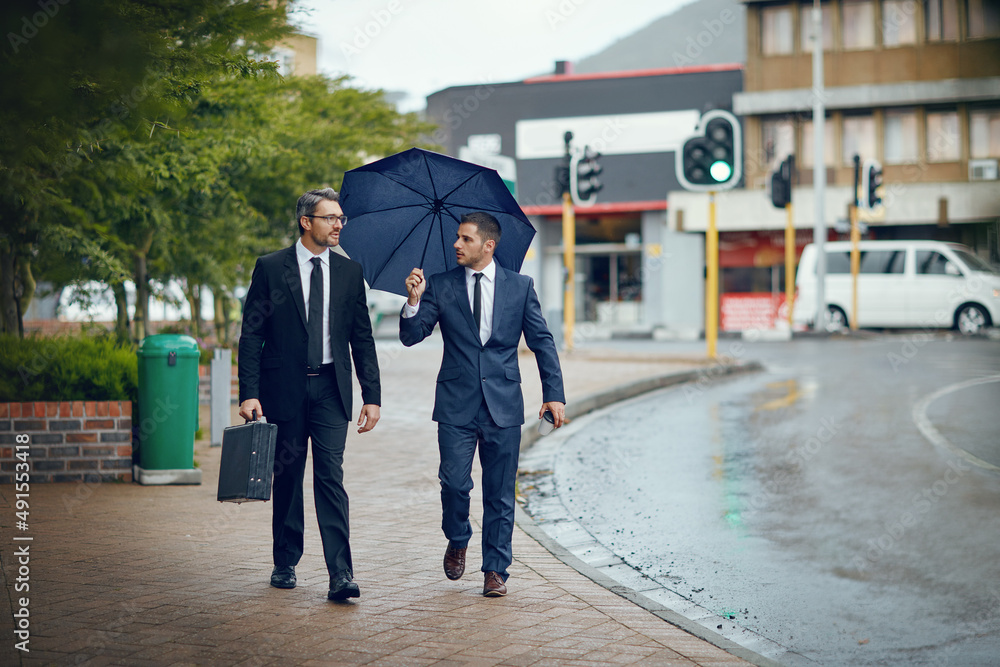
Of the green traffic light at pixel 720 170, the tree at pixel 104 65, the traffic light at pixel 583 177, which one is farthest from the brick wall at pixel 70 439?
the traffic light at pixel 583 177

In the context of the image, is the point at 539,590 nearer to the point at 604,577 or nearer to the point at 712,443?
the point at 604,577

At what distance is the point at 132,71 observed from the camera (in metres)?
4.23

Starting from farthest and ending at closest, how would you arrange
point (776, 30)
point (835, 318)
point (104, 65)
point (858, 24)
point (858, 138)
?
point (776, 30)
point (858, 138)
point (858, 24)
point (835, 318)
point (104, 65)

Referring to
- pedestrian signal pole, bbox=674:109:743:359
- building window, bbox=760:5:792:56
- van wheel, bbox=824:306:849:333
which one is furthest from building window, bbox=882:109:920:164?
pedestrian signal pole, bbox=674:109:743:359

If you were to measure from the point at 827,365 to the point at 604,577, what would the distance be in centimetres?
1307

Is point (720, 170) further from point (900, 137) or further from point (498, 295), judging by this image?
point (900, 137)

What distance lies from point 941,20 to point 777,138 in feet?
19.6

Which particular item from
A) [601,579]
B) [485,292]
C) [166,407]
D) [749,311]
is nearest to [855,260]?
[749,311]

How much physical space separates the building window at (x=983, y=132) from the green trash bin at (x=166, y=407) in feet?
105

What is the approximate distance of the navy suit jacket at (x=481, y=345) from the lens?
5.13 m

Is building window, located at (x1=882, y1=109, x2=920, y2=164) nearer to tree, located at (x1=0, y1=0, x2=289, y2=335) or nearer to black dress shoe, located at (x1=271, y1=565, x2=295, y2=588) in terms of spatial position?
tree, located at (x1=0, y1=0, x2=289, y2=335)

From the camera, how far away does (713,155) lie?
15.8 meters

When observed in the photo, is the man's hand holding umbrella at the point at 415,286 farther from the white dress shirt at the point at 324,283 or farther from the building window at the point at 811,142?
the building window at the point at 811,142

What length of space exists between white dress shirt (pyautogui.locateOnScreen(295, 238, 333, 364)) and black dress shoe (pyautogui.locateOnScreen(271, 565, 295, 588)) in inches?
37.9
